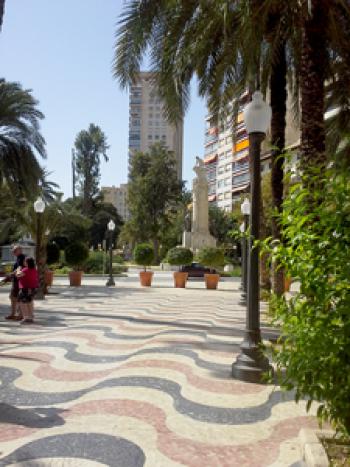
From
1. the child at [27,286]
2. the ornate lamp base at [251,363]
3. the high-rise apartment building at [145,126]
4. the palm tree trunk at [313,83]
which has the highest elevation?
the high-rise apartment building at [145,126]

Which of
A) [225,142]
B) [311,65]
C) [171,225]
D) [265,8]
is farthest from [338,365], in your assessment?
[225,142]

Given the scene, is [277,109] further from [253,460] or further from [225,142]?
[225,142]

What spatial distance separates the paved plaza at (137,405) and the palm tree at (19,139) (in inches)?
501

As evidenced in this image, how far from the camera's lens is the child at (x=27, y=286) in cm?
856

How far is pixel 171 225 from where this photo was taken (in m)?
54.1

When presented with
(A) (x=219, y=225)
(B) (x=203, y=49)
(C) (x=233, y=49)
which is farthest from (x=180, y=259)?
(A) (x=219, y=225)

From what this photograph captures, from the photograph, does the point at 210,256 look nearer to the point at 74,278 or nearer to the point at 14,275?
the point at 74,278

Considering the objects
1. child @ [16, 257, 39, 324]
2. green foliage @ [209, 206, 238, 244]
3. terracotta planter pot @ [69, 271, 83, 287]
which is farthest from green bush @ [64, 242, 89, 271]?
green foliage @ [209, 206, 238, 244]

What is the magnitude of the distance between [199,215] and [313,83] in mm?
30287

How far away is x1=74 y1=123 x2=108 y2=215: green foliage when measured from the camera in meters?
55.3

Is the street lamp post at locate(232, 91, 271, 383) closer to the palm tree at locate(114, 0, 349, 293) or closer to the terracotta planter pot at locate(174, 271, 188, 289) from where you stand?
the palm tree at locate(114, 0, 349, 293)

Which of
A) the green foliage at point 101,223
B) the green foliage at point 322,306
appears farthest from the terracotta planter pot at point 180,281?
the green foliage at point 101,223

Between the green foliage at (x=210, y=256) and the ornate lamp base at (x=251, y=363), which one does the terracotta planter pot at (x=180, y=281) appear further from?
the ornate lamp base at (x=251, y=363)

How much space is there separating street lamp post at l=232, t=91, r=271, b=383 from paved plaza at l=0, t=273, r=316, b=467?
197mm
